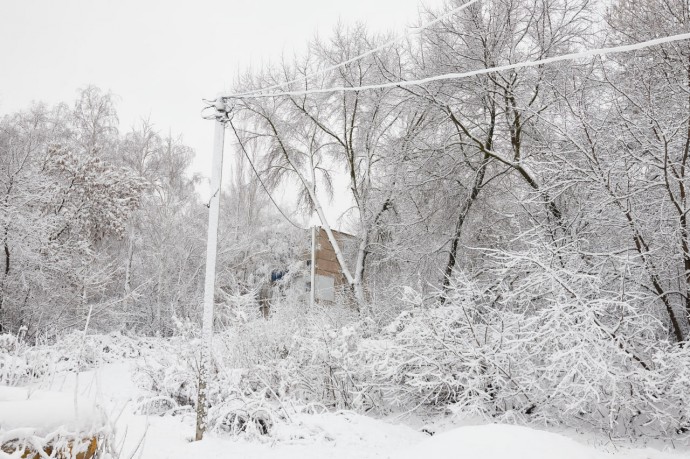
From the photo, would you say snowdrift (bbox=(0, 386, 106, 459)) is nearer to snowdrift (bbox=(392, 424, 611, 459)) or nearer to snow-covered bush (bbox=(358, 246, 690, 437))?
snowdrift (bbox=(392, 424, 611, 459))

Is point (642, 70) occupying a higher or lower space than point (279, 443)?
higher

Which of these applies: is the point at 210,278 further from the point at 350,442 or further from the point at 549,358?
the point at 549,358

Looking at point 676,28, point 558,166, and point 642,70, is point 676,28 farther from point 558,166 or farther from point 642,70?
point 558,166

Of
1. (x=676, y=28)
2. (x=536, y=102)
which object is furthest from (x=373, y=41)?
(x=676, y=28)

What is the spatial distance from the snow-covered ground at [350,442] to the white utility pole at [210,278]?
389mm

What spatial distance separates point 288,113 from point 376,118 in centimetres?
323

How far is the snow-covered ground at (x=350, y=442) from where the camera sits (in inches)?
131

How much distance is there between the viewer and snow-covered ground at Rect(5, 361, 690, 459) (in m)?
3.33

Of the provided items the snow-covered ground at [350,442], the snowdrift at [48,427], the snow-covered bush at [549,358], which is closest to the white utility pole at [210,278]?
the snow-covered ground at [350,442]

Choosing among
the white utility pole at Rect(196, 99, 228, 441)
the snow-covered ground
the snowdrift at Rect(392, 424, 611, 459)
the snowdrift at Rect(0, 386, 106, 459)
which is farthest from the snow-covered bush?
the snowdrift at Rect(0, 386, 106, 459)

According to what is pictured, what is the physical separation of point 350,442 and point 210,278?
8.81 ft

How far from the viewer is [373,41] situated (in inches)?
619

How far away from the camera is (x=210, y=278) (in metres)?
5.99

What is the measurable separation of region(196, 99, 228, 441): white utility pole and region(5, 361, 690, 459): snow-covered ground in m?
0.39
